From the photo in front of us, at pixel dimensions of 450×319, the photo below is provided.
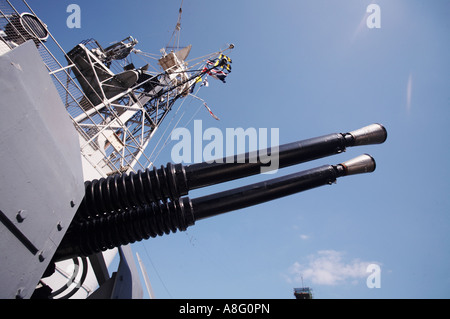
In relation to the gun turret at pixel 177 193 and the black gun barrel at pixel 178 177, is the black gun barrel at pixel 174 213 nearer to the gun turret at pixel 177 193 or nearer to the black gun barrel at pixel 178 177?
the gun turret at pixel 177 193

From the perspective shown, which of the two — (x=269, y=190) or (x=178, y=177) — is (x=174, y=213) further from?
(x=269, y=190)

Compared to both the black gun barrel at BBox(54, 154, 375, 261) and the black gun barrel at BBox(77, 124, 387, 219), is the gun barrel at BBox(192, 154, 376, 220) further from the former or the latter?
the black gun barrel at BBox(77, 124, 387, 219)

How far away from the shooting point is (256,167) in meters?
2.94

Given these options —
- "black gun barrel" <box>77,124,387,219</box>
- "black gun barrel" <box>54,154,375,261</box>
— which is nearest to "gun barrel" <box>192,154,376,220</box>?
"black gun barrel" <box>54,154,375,261</box>

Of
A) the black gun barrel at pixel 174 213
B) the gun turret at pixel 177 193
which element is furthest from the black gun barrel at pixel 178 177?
the black gun barrel at pixel 174 213

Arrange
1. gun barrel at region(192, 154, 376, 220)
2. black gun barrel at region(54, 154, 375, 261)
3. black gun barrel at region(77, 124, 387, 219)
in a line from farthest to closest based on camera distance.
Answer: gun barrel at region(192, 154, 376, 220)
black gun barrel at region(54, 154, 375, 261)
black gun barrel at region(77, 124, 387, 219)

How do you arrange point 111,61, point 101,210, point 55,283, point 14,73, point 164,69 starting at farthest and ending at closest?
1. point 164,69
2. point 111,61
3. point 55,283
4. point 101,210
5. point 14,73

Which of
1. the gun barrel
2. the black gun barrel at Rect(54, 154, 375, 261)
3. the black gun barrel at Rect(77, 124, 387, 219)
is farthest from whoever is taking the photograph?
the gun barrel

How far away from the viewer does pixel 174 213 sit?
296 cm

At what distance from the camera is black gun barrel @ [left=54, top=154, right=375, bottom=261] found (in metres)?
2.92
